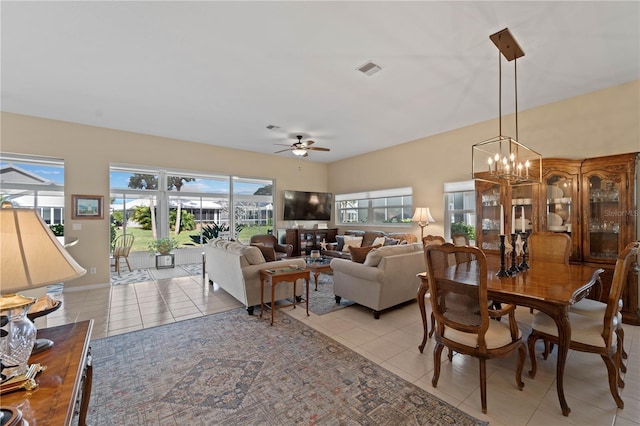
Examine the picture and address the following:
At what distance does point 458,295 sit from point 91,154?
6516 millimetres

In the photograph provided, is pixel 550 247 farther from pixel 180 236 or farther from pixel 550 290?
pixel 180 236

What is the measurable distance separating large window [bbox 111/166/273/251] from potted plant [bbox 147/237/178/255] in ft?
0.41

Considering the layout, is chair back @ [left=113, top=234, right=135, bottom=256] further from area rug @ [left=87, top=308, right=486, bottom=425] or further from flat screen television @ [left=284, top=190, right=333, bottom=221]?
area rug @ [left=87, top=308, right=486, bottom=425]

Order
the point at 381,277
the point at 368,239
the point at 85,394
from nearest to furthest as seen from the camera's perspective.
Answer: the point at 85,394 → the point at 381,277 → the point at 368,239

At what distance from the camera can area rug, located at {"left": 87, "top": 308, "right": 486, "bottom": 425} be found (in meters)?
1.88

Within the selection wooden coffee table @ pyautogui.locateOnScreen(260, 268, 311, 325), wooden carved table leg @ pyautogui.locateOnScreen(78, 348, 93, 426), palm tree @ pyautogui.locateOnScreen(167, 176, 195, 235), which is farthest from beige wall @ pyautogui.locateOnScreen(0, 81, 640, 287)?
wooden carved table leg @ pyautogui.locateOnScreen(78, 348, 93, 426)

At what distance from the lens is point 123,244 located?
681 centimetres

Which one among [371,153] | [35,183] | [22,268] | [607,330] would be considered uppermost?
[371,153]

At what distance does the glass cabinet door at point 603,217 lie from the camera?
3.51 m

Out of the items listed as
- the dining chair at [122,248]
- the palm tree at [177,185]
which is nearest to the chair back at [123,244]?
the dining chair at [122,248]

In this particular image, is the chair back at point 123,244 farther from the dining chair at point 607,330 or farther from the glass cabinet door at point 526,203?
the glass cabinet door at point 526,203

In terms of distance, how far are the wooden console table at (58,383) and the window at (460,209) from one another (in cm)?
565

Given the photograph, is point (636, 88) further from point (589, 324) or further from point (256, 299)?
point (256, 299)

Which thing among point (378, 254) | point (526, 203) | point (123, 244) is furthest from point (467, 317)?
point (123, 244)
